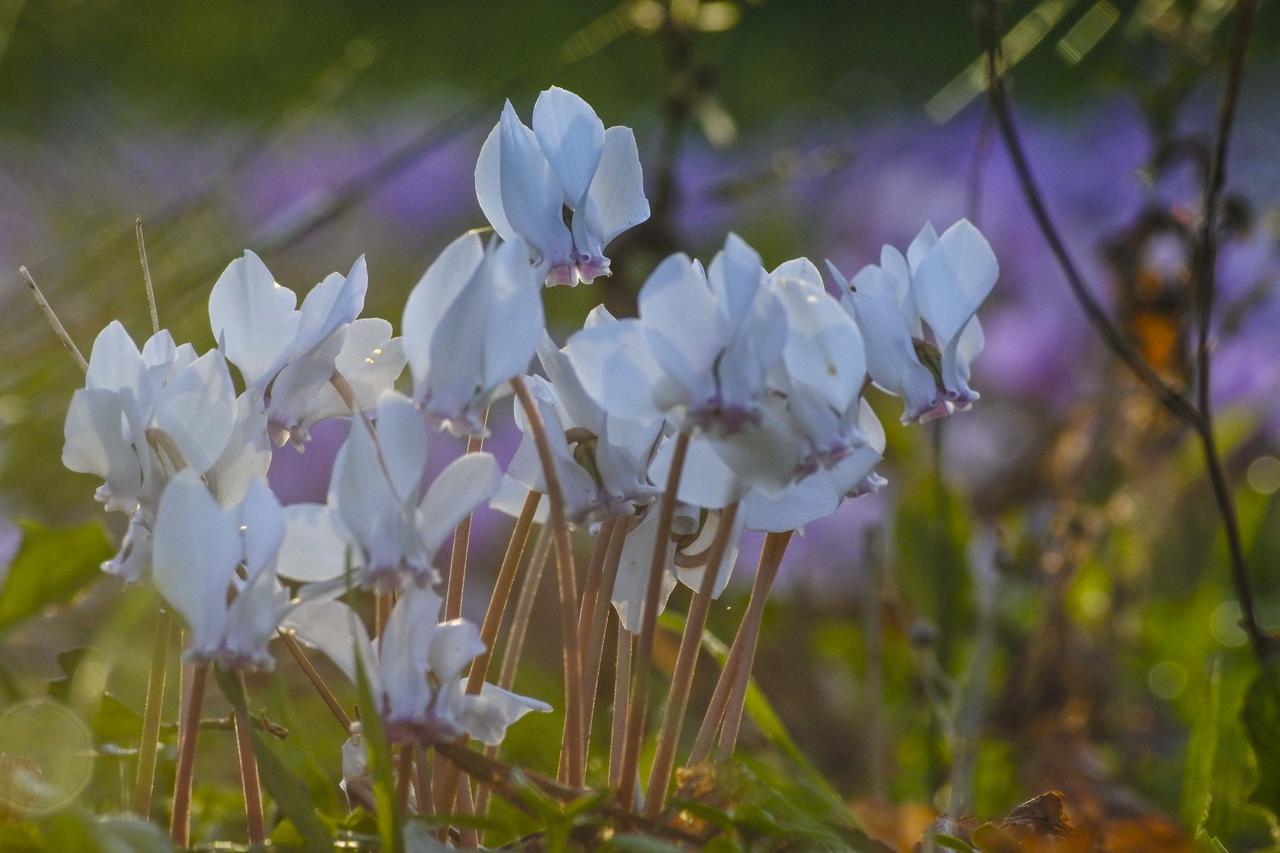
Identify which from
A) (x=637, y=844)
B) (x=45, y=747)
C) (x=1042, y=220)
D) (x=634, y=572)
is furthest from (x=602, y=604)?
(x=1042, y=220)

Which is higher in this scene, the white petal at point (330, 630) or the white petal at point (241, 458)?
the white petal at point (241, 458)

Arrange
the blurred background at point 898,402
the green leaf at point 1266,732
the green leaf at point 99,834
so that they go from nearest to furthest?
the green leaf at point 99,834, the green leaf at point 1266,732, the blurred background at point 898,402

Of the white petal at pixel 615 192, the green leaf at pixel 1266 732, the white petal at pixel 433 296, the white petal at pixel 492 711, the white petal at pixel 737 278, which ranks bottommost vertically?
the green leaf at pixel 1266 732

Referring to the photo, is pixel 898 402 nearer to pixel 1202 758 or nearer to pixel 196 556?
pixel 1202 758

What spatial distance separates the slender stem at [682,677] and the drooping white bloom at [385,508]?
87mm

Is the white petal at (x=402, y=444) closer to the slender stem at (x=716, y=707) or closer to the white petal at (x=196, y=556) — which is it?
the white petal at (x=196, y=556)

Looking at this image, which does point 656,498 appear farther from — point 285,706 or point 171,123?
point 171,123

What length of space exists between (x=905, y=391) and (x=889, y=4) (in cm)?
510

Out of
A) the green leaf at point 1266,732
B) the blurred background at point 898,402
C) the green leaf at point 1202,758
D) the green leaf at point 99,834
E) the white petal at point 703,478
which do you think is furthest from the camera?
the blurred background at point 898,402

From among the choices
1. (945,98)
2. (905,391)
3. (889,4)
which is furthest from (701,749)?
(889,4)

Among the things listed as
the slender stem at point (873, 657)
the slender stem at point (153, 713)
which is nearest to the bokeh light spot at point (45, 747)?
the slender stem at point (153, 713)

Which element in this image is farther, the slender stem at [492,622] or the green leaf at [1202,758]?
the green leaf at [1202,758]

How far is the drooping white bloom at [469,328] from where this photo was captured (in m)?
0.47

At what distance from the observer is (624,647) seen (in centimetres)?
62
